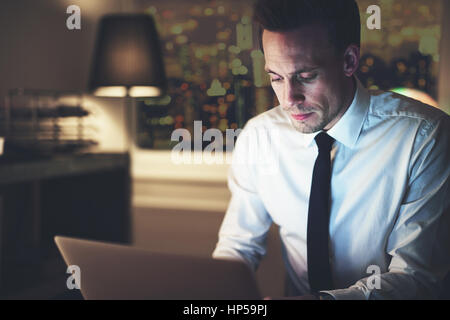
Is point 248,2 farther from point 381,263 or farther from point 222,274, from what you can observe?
point 222,274

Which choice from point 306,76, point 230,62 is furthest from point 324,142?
point 230,62

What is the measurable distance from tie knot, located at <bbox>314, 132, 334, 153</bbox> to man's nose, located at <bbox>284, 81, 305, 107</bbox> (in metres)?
0.13

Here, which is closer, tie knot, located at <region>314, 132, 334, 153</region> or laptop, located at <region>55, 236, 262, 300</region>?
laptop, located at <region>55, 236, 262, 300</region>

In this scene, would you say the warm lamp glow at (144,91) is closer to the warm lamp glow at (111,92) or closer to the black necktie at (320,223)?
the warm lamp glow at (111,92)

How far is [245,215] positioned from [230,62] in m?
1.40

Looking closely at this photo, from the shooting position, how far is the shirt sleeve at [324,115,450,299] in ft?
3.25

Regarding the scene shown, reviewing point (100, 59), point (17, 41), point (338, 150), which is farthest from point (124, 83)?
point (338, 150)

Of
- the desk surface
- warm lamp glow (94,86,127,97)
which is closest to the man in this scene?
the desk surface

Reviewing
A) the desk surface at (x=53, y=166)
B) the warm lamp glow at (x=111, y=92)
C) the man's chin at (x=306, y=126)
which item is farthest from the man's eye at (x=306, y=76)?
the warm lamp glow at (x=111, y=92)

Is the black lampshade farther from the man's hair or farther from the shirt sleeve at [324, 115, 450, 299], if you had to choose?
the shirt sleeve at [324, 115, 450, 299]

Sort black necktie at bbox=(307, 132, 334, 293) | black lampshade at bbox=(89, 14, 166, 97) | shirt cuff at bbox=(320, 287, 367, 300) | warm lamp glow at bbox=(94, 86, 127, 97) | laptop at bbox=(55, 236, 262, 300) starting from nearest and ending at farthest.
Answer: laptop at bbox=(55, 236, 262, 300)
shirt cuff at bbox=(320, 287, 367, 300)
black necktie at bbox=(307, 132, 334, 293)
black lampshade at bbox=(89, 14, 166, 97)
warm lamp glow at bbox=(94, 86, 127, 97)

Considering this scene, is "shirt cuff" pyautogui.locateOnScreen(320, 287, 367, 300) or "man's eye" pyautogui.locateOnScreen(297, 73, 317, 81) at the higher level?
"man's eye" pyautogui.locateOnScreen(297, 73, 317, 81)

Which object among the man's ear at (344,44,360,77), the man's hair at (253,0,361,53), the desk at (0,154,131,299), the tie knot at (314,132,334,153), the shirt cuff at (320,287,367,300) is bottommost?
the desk at (0,154,131,299)
